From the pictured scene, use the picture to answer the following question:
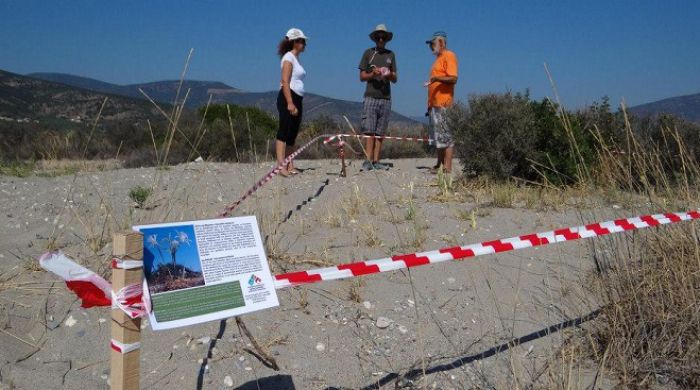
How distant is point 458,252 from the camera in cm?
248

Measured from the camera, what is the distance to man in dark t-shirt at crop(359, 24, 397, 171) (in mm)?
7230

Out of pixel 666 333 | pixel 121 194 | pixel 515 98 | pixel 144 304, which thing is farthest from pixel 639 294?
pixel 121 194

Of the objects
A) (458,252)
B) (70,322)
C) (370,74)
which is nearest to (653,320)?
(458,252)

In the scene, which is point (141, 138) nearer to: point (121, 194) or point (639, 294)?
point (121, 194)

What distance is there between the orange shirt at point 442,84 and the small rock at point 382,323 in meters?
4.64

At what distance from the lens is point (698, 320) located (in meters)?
2.54

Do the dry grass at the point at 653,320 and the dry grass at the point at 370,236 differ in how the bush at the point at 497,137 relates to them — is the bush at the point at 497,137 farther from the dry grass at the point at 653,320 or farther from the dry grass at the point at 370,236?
Answer: the dry grass at the point at 653,320

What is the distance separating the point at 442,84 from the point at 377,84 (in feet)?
2.75

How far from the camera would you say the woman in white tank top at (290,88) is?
6.49 metres

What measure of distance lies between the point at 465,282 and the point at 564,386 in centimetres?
149

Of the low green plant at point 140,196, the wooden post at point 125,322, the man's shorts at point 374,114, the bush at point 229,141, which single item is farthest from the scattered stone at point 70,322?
the bush at point 229,141

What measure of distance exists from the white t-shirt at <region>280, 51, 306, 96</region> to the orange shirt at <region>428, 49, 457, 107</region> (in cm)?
168

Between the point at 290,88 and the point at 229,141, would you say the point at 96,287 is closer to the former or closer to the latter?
the point at 290,88

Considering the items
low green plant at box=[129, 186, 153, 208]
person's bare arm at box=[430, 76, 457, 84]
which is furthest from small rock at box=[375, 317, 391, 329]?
person's bare arm at box=[430, 76, 457, 84]
